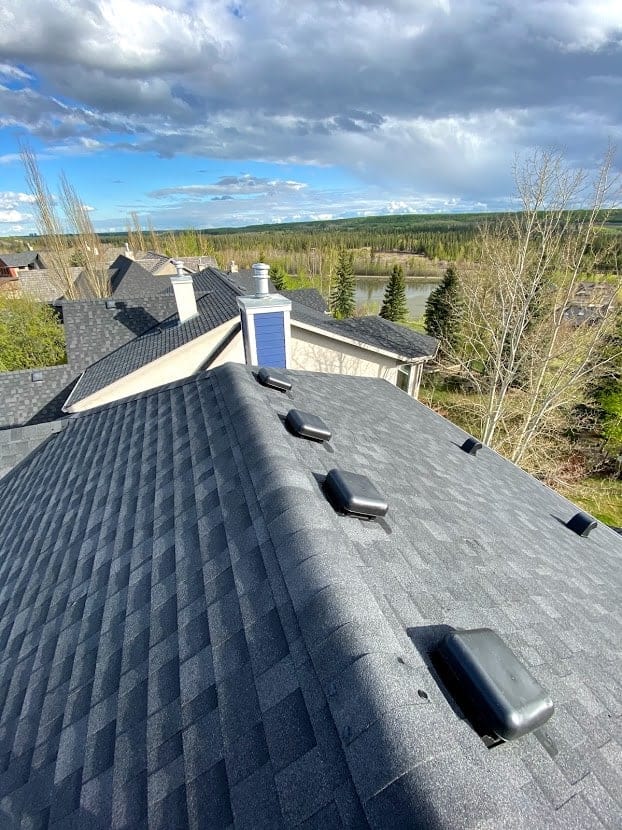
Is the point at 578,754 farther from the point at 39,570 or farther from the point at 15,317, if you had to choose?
the point at 15,317

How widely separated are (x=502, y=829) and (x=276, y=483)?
2313 millimetres

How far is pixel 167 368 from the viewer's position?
12.0 meters

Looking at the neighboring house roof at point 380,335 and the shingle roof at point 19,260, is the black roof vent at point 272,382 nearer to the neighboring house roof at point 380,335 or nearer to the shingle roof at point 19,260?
the neighboring house roof at point 380,335

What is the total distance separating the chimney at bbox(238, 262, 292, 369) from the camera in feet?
32.0

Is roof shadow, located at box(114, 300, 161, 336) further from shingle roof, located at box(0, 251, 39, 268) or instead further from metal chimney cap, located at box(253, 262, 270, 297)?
shingle roof, located at box(0, 251, 39, 268)

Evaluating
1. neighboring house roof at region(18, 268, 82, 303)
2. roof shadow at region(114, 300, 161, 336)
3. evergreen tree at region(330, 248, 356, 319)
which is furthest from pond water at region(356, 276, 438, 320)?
roof shadow at region(114, 300, 161, 336)

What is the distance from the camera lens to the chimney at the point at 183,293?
1343cm

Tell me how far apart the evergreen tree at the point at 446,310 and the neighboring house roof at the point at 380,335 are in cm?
1568

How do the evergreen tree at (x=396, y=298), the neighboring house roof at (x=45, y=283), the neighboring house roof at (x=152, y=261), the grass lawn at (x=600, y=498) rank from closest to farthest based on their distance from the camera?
the grass lawn at (x=600, y=498)
the neighboring house roof at (x=45, y=283)
the evergreen tree at (x=396, y=298)
the neighboring house roof at (x=152, y=261)

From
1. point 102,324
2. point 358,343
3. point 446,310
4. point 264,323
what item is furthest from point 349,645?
point 446,310

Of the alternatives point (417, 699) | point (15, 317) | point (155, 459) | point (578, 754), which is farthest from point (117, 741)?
point (15, 317)

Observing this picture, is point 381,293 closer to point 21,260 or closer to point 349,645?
point 21,260

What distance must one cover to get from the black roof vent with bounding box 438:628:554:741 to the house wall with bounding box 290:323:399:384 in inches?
426

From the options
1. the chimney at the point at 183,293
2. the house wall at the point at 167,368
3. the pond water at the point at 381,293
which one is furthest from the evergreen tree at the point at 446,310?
the house wall at the point at 167,368
